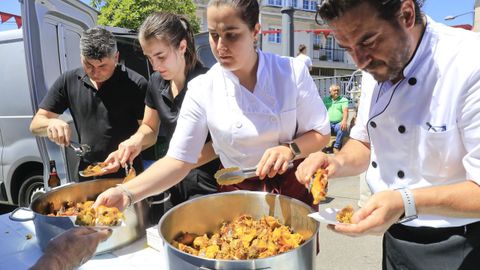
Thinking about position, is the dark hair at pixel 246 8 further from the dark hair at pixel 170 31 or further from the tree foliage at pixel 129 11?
the tree foliage at pixel 129 11

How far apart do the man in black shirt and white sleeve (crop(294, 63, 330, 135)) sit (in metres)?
1.13

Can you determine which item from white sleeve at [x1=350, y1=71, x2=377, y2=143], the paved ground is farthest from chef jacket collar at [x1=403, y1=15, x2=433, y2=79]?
the paved ground

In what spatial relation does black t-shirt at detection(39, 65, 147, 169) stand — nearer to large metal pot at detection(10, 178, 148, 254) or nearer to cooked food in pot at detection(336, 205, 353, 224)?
large metal pot at detection(10, 178, 148, 254)

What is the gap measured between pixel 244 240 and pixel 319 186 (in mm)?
287

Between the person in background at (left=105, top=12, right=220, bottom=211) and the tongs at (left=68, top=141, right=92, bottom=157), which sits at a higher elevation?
the person in background at (left=105, top=12, right=220, bottom=211)

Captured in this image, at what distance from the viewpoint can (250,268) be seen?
82 cm

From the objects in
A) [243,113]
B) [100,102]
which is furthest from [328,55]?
[243,113]

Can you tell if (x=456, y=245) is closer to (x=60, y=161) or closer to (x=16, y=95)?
(x=60, y=161)

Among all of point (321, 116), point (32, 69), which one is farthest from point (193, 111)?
point (32, 69)

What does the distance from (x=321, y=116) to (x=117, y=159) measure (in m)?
0.95

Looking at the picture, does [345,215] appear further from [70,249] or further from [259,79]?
[70,249]

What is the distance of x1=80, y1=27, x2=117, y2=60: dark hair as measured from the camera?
1.99 m

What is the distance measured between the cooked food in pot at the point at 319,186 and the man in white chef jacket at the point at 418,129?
27 mm

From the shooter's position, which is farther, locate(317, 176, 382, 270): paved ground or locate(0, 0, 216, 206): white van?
locate(317, 176, 382, 270): paved ground
